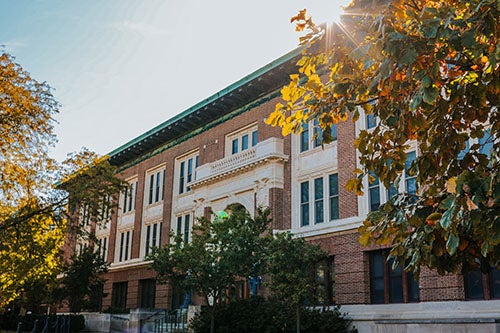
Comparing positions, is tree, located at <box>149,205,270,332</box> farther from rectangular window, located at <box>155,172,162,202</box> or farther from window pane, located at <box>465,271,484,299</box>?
rectangular window, located at <box>155,172,162,202</box>

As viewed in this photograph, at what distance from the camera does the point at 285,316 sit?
73.4 ft

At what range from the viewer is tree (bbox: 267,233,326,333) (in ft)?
68.5

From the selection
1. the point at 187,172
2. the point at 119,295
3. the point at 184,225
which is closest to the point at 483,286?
the point at 184,225

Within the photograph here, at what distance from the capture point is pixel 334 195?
25.9 meters

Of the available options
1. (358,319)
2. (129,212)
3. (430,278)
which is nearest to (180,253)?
(358,319)

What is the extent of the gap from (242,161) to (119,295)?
1842 centimetres

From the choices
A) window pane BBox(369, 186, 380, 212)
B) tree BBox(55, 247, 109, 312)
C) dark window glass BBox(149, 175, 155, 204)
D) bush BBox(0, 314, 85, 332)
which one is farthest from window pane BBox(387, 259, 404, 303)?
dark window glass BBox(149, 175, 155, 204)

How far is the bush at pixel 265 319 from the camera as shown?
22.4 metres

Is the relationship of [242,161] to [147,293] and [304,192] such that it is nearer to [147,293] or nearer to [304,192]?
[304,192]

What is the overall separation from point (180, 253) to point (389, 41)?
18.9 meters

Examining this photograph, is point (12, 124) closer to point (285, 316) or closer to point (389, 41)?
point (285, 316)

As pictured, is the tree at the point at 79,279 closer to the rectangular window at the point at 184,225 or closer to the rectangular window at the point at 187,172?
the rectangular window at the point at 184,225

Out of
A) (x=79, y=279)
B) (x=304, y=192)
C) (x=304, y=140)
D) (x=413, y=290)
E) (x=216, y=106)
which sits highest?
(x=216, y=106)

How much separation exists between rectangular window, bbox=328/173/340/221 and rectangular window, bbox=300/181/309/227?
1606mm
